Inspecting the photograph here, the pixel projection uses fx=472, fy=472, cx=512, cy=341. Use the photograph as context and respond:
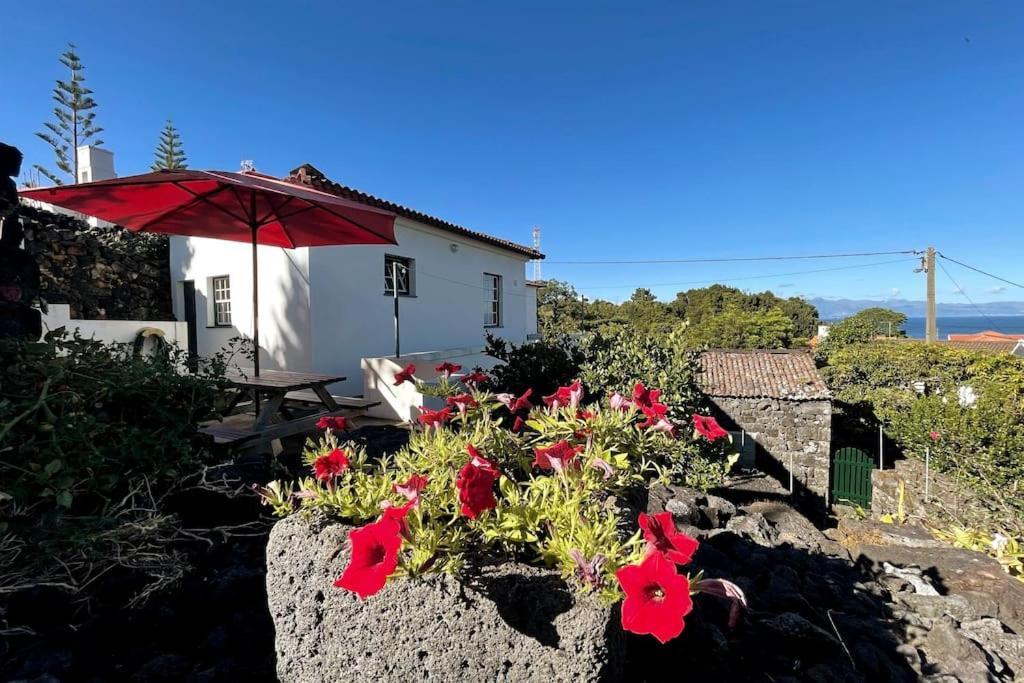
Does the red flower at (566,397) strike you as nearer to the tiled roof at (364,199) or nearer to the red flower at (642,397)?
the red flower at (642,397)

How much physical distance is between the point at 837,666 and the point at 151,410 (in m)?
3.13

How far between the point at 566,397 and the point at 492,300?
10.9m

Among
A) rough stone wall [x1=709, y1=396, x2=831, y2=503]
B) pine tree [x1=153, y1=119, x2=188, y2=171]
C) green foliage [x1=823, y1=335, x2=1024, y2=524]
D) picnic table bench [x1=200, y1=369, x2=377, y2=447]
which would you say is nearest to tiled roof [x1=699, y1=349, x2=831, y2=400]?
rough stone wall [x1=709, y1=396, x2=831, y2=503]

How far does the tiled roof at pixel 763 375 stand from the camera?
1191 cm

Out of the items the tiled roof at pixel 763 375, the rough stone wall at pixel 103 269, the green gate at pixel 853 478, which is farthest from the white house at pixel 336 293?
the green gate at pixel 853 478

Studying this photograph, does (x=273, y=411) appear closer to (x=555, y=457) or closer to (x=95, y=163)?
(x=555, y=457)

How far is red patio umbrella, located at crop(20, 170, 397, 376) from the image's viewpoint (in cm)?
373

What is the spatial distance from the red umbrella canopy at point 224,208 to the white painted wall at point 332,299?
2016mm

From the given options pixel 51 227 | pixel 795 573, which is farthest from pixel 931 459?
pixel 51 227

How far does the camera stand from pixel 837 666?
1.78 metres

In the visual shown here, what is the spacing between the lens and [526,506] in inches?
53.9

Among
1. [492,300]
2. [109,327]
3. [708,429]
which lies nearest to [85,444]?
[708,429]

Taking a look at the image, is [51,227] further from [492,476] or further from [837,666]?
[837,666]

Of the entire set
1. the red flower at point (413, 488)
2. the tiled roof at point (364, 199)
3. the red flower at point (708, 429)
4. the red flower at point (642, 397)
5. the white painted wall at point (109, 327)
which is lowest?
the red flower at point (413, 488)
